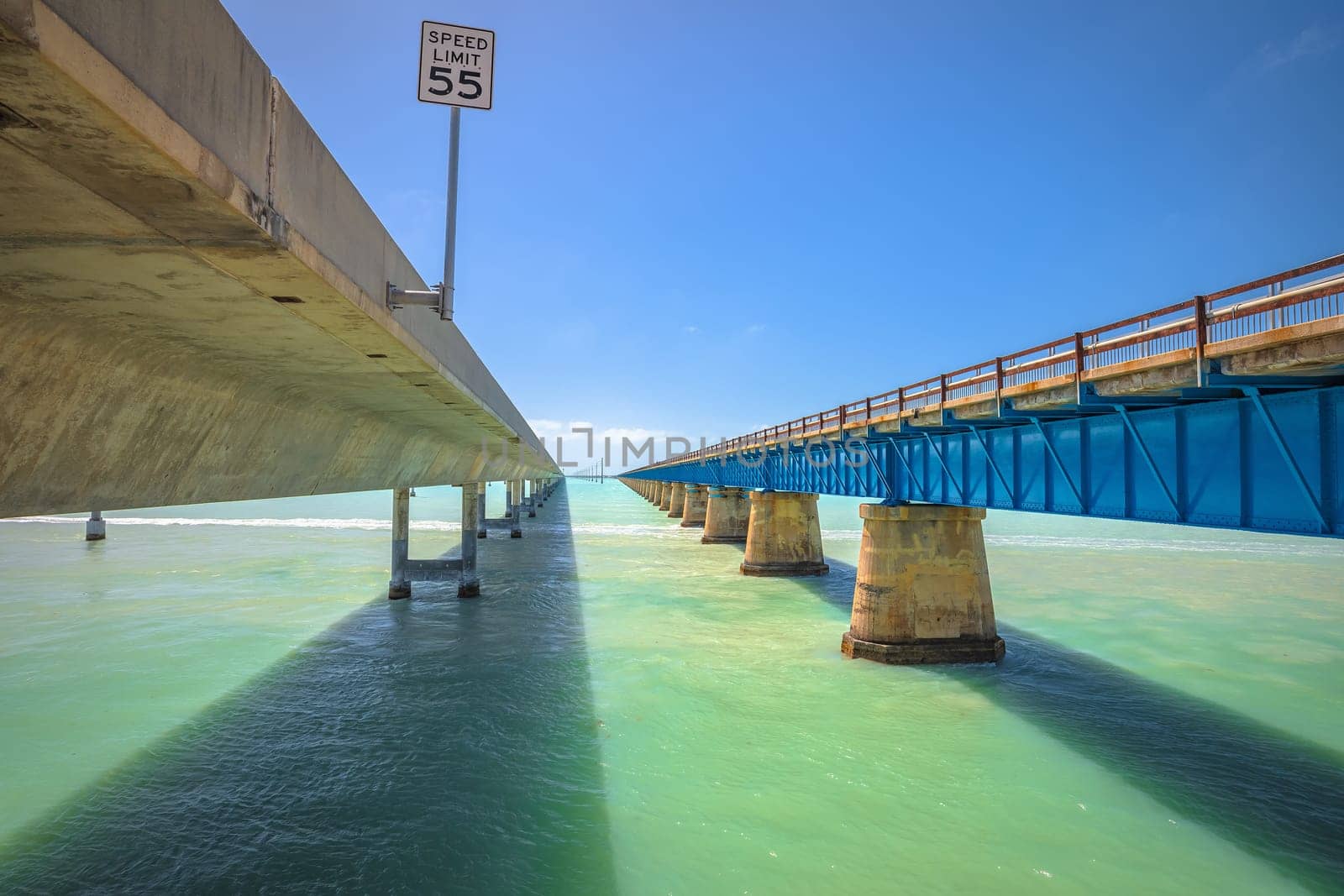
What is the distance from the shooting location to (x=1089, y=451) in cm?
1326

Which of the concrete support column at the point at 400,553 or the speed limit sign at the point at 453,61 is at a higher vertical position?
the speed limit sign at the point at 453,61

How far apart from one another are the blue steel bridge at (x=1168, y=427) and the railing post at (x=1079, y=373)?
3 cm

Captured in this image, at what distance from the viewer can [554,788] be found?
10398 mm

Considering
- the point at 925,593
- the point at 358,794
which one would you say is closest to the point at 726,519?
the point at 925,593

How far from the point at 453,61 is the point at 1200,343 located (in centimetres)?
1006

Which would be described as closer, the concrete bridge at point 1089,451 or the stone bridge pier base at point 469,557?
the concrete bridge at point 1089,451

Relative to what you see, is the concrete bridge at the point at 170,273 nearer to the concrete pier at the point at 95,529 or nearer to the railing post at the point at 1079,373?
the railing post at the point at 1079,373

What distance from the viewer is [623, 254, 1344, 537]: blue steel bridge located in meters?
8.88

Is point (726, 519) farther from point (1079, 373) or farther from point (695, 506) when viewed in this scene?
point (1079, 373)

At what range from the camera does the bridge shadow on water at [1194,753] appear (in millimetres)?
9406

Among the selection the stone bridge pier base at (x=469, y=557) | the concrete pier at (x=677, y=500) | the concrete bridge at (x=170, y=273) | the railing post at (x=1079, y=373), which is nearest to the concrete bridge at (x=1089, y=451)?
the railing post at (x=1079, y=373)

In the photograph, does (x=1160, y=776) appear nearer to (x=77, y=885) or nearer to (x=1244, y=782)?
(x=1244, y=782)

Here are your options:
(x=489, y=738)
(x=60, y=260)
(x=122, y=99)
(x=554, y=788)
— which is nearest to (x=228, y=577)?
(x=489, y=738)

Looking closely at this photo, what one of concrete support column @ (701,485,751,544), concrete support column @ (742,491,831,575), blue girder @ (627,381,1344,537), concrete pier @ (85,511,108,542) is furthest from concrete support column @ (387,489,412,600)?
concrete pier @ (85,511,108,542)
